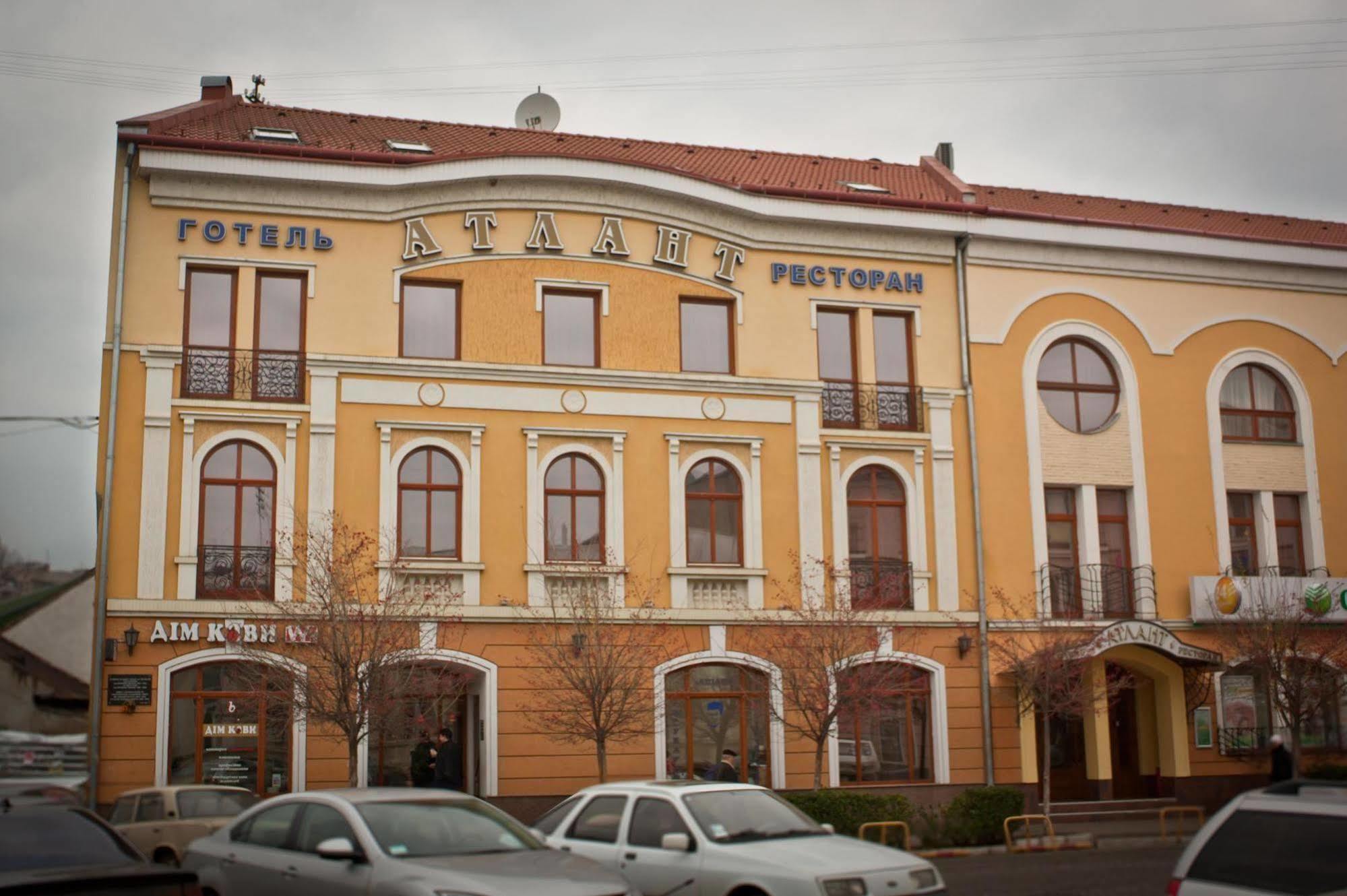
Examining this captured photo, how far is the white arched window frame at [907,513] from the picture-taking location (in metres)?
25.6

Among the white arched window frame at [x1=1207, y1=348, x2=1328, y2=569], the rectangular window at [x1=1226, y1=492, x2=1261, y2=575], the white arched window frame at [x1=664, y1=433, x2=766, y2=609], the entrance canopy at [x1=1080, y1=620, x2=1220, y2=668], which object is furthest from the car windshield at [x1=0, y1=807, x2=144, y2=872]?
the rectangular window at [x1=1226, y1=492, x2=1261, y2=575]

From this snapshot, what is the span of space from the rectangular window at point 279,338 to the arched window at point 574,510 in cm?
437

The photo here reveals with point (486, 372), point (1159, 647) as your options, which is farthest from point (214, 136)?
point (1159, 647)

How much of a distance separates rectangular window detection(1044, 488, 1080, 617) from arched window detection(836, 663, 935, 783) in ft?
10.1

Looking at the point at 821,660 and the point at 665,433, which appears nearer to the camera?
the point at 821,660

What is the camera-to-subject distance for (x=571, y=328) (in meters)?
25.1

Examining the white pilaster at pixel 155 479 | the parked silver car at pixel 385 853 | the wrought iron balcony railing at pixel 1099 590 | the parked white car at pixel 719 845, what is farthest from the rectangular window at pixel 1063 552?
the parked silver car at pixel 385 853

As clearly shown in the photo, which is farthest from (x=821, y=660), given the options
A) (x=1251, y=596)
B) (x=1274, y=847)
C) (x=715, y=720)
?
(x=1274, y=847)

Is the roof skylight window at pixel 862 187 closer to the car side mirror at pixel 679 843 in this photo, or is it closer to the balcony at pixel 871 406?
the balcony at pixel 871 406

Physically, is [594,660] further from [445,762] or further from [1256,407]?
[1256,407]

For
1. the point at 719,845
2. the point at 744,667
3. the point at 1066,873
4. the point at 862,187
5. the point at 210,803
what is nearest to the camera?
the point at 719,845

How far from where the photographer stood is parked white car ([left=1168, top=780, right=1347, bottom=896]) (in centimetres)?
792

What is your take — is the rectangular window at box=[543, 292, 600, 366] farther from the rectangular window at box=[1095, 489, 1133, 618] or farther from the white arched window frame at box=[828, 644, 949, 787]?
the rectangular window at box=[1095, 489, 1133, 618]

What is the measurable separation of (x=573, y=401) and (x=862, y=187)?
7.99 meters
